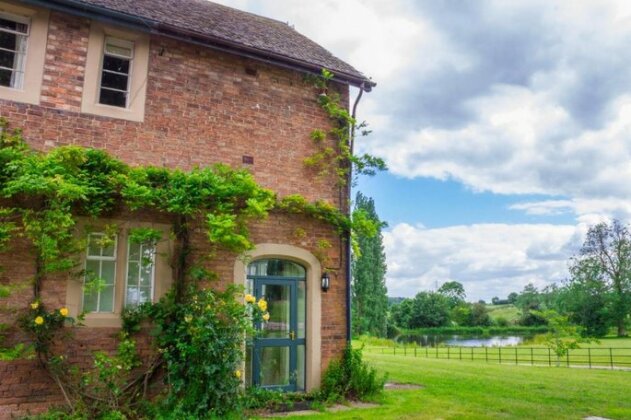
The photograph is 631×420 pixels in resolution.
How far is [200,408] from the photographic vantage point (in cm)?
715

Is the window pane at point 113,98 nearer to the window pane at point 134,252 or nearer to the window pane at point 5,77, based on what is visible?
the window pane at point 5,77

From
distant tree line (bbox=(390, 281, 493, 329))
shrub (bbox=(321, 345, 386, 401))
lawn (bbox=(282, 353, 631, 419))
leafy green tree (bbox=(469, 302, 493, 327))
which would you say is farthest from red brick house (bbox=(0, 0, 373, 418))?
leafy green tree (bbox=(469, 302, 493, 327))

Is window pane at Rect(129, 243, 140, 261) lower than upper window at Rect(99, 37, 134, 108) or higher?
lower

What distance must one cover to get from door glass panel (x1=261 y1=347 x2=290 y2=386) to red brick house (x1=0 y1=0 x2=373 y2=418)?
0.08 ft

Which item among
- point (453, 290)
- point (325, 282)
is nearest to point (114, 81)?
point (325, 282)

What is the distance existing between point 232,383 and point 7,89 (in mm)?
5641

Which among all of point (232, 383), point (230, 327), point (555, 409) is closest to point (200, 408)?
point (232, 383)

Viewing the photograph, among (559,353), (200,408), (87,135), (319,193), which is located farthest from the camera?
(559,353)

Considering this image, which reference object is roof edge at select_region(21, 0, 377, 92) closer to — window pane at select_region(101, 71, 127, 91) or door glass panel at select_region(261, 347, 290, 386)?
window pane at select_region(101, 71, 127, 91)

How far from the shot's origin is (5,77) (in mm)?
7820

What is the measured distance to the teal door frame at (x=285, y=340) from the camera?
896 cm

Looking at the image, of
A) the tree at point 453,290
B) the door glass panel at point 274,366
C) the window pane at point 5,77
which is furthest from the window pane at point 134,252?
the tree at point 453,290

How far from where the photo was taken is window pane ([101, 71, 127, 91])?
8492 mm

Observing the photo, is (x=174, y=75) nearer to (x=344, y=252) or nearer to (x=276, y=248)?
(x=276, y=248)
